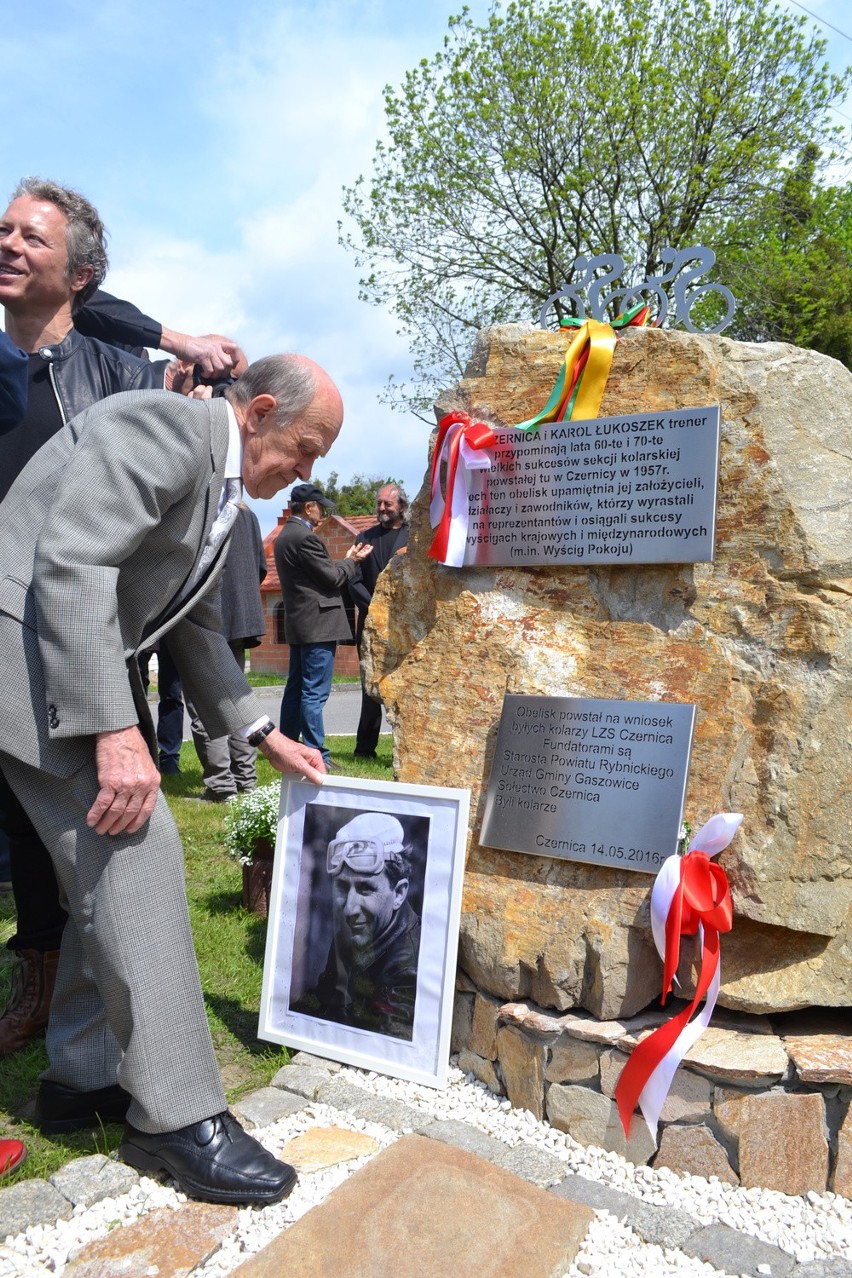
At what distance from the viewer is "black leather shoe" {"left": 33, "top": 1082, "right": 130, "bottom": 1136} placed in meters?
2.50

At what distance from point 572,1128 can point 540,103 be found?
15637 mm

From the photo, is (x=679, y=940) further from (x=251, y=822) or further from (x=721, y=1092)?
(x=251, y=822)

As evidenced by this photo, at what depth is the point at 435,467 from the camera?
3217mm

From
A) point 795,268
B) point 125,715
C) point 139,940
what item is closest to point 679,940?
point 139,940

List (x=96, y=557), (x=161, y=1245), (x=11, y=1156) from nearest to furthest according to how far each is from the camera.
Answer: (x=161, y=1245) < (x=96, y=557) < (x=11, y=1156)

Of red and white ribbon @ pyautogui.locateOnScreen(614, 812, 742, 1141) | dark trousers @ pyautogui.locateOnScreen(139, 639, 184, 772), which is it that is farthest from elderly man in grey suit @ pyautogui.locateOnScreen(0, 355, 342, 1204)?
dark trousers @ pyautogui.locateOnScreen(139, 639, 184, 772)

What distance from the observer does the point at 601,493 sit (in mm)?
2881

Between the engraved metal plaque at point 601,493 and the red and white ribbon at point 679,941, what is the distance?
0.80 m

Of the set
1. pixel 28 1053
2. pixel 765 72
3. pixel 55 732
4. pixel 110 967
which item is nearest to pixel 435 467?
pixel 55 732

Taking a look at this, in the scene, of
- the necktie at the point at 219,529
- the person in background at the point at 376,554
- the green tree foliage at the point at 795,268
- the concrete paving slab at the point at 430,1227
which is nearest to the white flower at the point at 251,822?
the necktie at the point at 219,529

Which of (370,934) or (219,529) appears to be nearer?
(219,529)

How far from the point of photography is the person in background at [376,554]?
→ 7602mm

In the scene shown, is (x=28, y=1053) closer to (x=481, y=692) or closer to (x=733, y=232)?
(x=481, y=692)

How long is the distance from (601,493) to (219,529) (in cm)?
112
